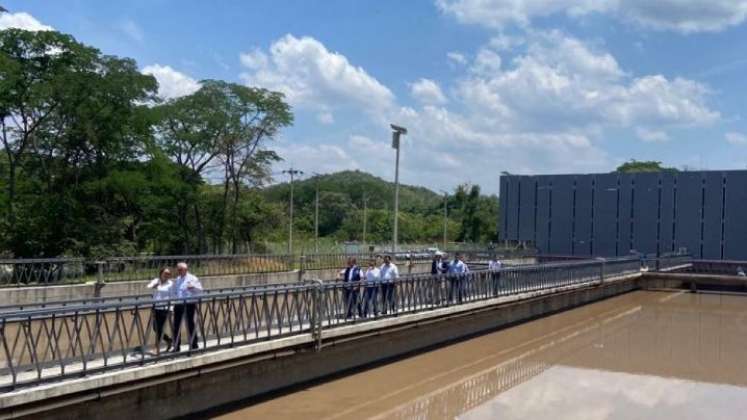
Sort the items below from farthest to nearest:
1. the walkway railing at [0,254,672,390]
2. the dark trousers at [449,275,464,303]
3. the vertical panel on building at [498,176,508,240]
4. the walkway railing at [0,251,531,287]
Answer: the vertical panel on building at [498,176,508,240], the walkway railing at [0,251,531,287], the dark trousers at [449,275,464,303], the walkway railing at [0,254,672,390]

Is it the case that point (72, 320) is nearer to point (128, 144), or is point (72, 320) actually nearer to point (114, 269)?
point (114, 269)

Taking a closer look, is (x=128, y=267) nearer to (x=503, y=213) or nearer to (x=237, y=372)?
(x=237, y=372)

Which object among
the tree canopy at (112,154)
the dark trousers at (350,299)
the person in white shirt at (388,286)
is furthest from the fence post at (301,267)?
the dark trousers at (350,299)

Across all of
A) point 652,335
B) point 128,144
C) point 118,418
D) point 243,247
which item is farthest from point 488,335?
point 243,247

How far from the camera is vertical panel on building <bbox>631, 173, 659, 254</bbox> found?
48.6m

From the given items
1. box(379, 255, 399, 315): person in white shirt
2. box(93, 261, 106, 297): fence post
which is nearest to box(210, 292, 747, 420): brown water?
box(379, 255, 399, 315): person in white shirt

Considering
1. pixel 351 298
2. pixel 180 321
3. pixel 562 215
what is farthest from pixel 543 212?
pixel 180 321

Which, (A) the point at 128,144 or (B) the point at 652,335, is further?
(A) the point at 128,144

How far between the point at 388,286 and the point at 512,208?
40.0 meters

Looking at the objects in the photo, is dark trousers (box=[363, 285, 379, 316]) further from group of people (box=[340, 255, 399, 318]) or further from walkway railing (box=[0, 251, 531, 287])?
walkway railing (box=[0, 251, 531, 287])

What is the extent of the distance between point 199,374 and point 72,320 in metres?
2.21

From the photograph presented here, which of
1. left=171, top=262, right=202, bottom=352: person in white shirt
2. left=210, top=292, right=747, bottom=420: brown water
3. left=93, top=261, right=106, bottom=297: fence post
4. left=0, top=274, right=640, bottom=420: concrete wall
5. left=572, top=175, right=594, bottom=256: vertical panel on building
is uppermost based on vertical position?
left=572, top=175, right=594, bottom=256: vertical panel on building

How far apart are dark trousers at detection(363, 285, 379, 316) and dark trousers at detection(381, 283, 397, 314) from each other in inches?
11.8

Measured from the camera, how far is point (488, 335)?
68.8ft
